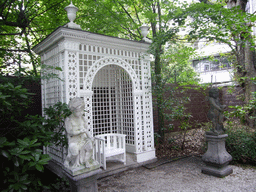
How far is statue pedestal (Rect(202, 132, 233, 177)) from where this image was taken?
4230 mm

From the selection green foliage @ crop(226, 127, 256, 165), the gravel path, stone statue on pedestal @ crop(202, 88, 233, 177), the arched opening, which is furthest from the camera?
the arched opening

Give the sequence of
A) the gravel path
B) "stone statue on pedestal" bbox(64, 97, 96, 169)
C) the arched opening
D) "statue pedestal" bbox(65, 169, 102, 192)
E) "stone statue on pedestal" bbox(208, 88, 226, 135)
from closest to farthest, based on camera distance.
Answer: "statue pedestal" bbox(65, 169, 102, 192) < "stone statue on pedestal" bbox(64, 97, 96, 169) < the gravel path < "stone statue on pedestal" bbox(208, 88, 226, 135) < the arched opening

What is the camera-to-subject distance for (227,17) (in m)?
Result: 4.55

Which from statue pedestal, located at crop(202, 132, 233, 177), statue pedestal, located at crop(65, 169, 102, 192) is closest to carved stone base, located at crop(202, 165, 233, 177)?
statue pedestal, located at crop(202, 132, 233, 177)

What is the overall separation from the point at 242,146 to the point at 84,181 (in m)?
4.11

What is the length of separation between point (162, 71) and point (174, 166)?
312 cm

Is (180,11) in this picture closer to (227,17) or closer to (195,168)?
(227,17)

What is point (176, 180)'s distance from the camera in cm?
416

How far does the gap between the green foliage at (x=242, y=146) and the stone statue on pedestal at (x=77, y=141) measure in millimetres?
3829

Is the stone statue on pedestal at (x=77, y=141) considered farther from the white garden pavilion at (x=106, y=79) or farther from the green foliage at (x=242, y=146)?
the green foliage at (x=242, y=146)

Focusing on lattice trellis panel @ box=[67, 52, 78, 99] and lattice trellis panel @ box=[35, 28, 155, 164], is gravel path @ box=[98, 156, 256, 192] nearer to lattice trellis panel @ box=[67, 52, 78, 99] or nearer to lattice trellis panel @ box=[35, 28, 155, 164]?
lattice trellis panel @ box=[35, 28, 155, 164]

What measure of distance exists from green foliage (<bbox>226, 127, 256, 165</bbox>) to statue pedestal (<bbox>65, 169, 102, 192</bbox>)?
378 cm

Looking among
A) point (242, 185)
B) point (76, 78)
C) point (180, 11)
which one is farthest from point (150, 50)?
point (242, 185)

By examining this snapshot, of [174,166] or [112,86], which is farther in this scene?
[112,86]
